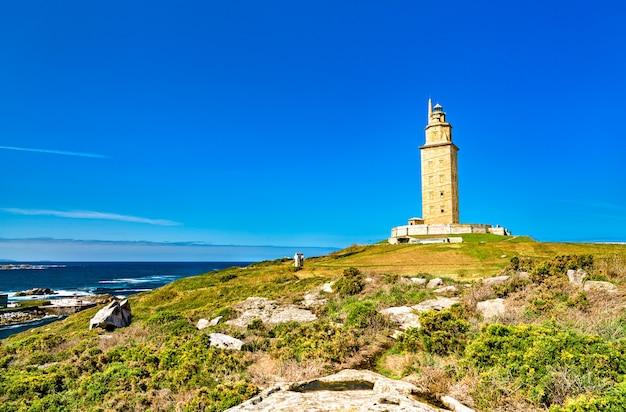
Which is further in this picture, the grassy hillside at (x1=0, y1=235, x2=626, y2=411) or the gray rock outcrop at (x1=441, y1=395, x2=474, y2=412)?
the grassy hillside at (x1=0, y1=235, x2=626, y2=411)

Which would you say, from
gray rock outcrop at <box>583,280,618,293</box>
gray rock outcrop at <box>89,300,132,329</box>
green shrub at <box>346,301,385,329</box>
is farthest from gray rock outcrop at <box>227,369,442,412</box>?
gray rock outcrop at <box>89,300,132,329</box>

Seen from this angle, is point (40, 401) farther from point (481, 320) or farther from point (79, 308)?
point (79, 308)

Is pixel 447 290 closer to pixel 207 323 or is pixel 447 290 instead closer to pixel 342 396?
pixel 207 323

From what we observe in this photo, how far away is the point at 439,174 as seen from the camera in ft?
197

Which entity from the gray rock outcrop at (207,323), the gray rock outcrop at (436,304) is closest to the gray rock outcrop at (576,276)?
the gray rock outcrop at (436,304)

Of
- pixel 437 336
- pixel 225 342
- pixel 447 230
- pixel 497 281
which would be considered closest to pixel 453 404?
pixel 437 336

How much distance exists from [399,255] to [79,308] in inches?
1657

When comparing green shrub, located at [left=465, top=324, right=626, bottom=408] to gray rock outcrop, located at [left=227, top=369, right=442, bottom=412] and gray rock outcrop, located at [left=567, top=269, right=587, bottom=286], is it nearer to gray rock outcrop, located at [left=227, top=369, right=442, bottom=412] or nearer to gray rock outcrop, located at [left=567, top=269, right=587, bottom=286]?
gray rock outcrop, located at [left=227, top=369, right=442, bottom=412]

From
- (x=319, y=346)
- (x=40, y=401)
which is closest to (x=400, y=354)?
(x=319, y=346)

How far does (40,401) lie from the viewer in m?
9.45

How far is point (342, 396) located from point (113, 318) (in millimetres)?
19213

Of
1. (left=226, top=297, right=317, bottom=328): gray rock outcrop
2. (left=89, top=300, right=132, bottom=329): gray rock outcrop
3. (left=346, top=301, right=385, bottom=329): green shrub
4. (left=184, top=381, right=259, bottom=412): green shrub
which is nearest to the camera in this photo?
(left=184, top=381, right=259, bottom=412): green shrub

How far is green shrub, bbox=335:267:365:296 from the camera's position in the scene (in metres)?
21.0

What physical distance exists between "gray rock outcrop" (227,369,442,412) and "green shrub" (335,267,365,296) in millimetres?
13260
